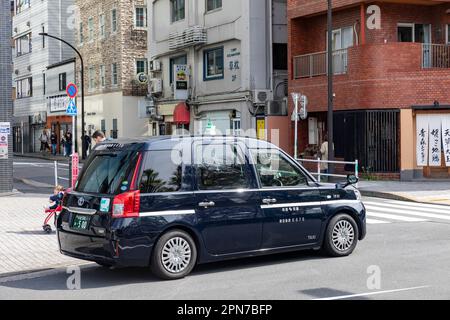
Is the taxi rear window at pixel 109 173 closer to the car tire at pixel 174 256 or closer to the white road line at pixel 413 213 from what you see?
the car tire at pixel 174 256

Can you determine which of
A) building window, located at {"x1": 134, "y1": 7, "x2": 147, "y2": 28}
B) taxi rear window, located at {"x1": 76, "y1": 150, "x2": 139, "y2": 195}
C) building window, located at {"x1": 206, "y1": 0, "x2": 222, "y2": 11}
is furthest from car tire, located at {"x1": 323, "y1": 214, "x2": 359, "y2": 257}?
building window, located at {"x1": 134, "y1": 7, "x2": 147, "y2": 28}

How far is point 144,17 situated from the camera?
45.8 meters

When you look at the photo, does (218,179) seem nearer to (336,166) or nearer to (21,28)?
(336,166)

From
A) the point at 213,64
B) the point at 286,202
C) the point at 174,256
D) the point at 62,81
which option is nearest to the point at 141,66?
the point at 62,81

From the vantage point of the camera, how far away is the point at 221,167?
919 centimetres

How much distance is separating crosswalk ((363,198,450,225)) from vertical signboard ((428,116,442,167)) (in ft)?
21.7

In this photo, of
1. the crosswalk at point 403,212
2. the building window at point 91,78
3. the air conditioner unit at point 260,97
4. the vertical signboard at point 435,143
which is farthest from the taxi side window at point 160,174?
the building window at point 91,78

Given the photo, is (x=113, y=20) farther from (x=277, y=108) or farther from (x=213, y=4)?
(x=277, y=108)

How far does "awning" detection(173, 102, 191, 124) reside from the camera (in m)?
37.6

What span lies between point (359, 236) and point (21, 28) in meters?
57.5

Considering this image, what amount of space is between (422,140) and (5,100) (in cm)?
1497

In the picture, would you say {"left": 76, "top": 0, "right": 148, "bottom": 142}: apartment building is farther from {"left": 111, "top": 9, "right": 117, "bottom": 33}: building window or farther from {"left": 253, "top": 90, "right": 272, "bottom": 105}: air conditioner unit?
{"left": 253, "top": 90, "right": 272, "bottom": 105}: air conditioner unit
